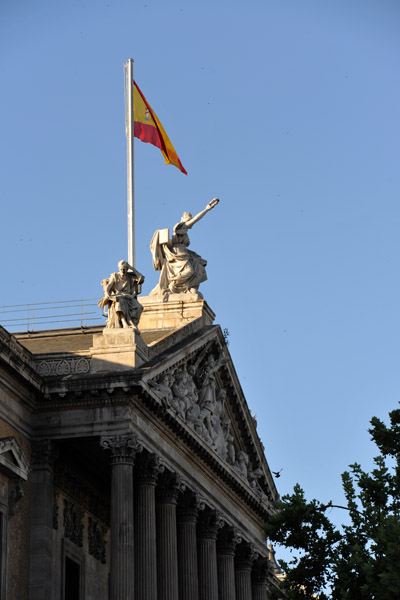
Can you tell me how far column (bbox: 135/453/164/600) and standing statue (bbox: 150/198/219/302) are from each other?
35.3 feet

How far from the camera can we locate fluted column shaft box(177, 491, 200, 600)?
5256cm

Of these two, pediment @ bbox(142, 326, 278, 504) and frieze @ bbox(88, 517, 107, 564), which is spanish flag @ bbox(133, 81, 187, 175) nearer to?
pediment @ bbox(142, 326, 278, 504)

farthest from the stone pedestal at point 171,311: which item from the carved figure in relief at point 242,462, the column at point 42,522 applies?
the column at point 42,522

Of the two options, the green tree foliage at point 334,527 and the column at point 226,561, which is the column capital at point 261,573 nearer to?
the column at point 226,561

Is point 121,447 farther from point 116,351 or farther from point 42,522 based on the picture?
point 42,522

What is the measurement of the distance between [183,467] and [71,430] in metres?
6.24

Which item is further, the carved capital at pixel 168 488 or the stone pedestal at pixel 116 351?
the carved capital at pixel 168 488

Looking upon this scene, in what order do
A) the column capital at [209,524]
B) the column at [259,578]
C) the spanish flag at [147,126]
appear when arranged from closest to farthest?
the column capital at [209,524] → the spanish flag at [147,126] → the column at [259,578]

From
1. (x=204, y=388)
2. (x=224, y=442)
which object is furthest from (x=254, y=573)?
(x=204, y=388)

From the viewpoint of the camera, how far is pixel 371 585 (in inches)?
1564

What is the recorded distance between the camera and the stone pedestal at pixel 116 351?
4791cm

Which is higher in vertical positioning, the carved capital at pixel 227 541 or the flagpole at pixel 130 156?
the flagpole at pixel 130 156

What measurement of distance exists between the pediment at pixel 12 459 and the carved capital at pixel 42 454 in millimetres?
939

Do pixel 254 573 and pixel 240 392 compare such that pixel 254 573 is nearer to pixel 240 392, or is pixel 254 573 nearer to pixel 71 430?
pixel 240 392
